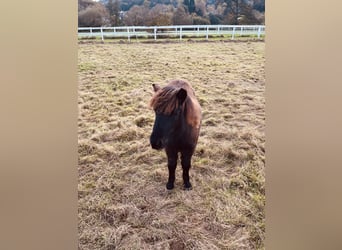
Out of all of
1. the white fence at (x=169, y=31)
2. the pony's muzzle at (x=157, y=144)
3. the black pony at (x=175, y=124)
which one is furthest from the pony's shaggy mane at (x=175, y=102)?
the white fence at (x=169, y=31)

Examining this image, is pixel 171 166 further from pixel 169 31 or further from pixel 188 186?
pixel 169 31

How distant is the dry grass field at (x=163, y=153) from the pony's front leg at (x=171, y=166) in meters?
0.03

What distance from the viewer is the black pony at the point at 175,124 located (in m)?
Result: 1.77

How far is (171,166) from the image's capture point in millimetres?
1785

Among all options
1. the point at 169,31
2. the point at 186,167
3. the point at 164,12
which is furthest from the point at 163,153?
the point at 164,12

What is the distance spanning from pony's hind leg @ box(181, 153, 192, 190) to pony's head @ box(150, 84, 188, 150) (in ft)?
0.47

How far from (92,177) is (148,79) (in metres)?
0.73

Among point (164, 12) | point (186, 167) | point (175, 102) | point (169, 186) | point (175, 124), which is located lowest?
point (169, 186)

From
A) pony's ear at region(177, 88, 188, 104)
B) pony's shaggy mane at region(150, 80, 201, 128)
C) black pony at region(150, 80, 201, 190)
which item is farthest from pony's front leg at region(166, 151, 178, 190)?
pony's ear at region(177, 88, 188, 104)

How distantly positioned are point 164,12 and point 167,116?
26.9 inches
